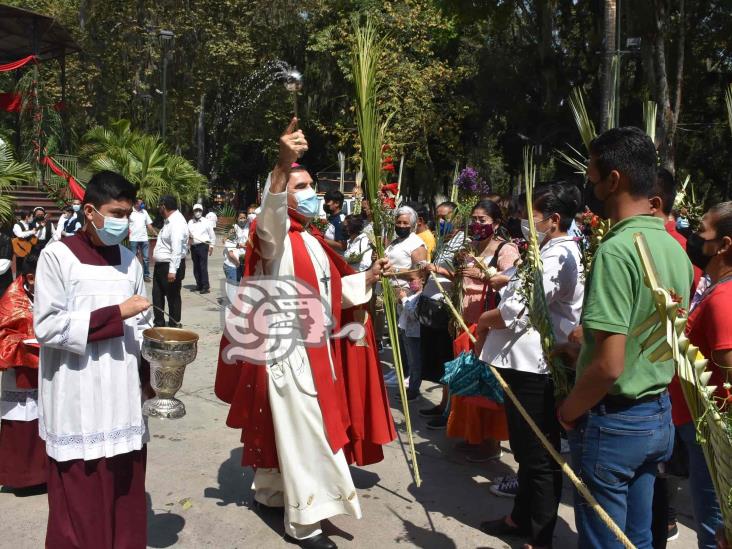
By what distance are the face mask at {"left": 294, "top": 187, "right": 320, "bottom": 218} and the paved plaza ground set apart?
69.2 inches

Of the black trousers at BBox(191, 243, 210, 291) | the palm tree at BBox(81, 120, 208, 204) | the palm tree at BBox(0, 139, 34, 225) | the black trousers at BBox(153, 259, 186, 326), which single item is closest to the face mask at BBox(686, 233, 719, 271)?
the black trousers at BBox(153, 259, 186, 326)

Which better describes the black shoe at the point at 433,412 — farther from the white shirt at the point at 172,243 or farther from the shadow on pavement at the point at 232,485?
the white shirt at the point at 172,243

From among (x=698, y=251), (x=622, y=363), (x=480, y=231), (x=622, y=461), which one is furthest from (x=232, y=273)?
(x=622, y=363)

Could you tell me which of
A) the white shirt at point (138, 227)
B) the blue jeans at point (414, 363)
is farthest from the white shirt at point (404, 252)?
the white shirt at point (138, 227)

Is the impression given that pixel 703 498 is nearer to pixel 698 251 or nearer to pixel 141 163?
pixel 698 251

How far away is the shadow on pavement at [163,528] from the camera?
392 centimetres

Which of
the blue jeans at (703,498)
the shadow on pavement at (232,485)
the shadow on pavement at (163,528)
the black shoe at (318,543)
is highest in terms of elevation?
the blue jeans at (703,498)

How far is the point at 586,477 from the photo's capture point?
8.46 feet

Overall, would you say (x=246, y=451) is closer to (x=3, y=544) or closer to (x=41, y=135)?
(x=3, y=544)

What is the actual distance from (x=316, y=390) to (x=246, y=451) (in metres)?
0.55

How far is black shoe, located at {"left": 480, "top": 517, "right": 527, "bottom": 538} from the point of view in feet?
13.2

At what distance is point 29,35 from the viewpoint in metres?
15.6

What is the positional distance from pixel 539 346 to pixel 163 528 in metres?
2.26

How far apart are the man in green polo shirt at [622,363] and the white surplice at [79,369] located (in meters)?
1.92
